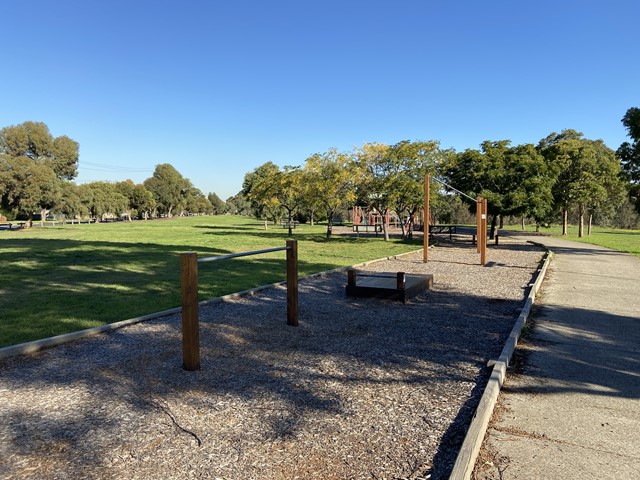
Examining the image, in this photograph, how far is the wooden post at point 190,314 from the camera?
4.10m

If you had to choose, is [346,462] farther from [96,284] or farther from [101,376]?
[96,284]

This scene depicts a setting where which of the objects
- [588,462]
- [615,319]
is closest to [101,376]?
[588,462]

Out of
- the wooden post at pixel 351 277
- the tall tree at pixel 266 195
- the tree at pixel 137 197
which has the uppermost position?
the tree at pixel 137 197

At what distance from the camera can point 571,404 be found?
349 centimetres

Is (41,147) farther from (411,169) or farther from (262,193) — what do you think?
(411,169)

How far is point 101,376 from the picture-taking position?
13.4 ft

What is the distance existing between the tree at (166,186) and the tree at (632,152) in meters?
86.6

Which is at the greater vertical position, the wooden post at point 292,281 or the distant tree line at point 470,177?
the distant tree line at point 470,177

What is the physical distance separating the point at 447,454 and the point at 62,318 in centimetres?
570

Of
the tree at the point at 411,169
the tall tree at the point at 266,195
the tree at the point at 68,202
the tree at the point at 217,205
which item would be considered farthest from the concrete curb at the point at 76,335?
the tree at the point at 217,205

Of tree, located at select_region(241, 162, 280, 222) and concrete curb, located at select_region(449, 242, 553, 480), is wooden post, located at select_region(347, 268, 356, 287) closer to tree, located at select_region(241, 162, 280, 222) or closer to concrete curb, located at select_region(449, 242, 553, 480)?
concrete curb, located at select_region(449, 242, 553, 480)

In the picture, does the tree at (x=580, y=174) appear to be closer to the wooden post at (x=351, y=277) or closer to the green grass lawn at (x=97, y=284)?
the green grass lawn at (x=97, y=284)

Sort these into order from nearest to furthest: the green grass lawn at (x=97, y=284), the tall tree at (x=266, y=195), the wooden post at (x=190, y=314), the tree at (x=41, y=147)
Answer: the wooden post at (x=190, y=314) → the green grass lawn at (x=97, y=284) → the tall tree at (x=266, y=195) → the tree at (x=41, y=147)

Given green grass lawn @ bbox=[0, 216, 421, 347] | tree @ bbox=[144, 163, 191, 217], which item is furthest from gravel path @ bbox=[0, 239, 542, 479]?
tree @ bbox=[144, 163, 191, 217]
